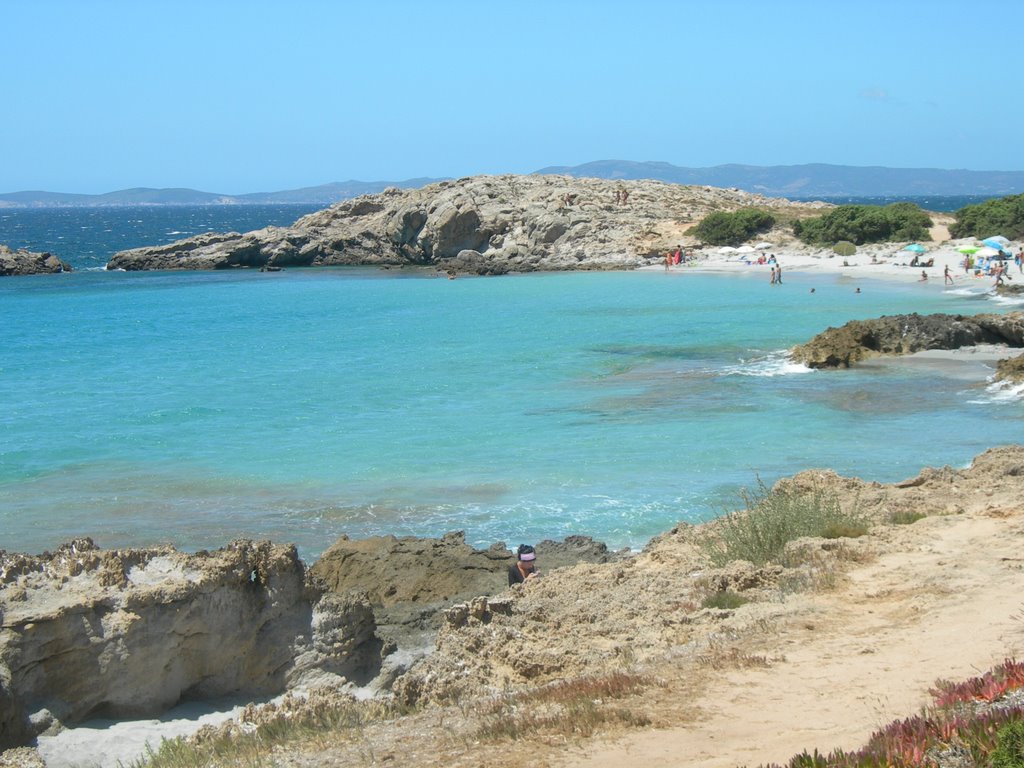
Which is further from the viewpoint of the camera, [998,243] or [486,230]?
[486,230]

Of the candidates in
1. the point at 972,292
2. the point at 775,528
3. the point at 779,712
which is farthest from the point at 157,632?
the point at 972,292

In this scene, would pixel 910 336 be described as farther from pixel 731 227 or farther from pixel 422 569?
pixel 731 227

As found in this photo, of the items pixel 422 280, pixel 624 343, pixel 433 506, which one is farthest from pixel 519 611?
pixel 422 280

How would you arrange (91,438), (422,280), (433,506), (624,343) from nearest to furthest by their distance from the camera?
(433,506)
(91,438)
(624,343)
(422,280)

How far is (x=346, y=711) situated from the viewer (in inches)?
275

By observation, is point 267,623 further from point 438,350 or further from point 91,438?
point 438,350

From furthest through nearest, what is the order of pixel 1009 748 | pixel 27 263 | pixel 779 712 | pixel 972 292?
pixel 27 263 → pixel 972 292 → pixel 779 712 → pixel 1009 748

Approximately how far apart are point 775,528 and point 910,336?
19.4 m

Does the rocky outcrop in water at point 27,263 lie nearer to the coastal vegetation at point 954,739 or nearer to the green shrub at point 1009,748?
the coastal vegetation at point 954,739

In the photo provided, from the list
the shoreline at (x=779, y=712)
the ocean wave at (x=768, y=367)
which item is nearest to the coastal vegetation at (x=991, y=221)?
the ocean wave at (x=768, y=367)

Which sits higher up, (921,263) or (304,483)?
(921,263)

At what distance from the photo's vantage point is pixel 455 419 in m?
22.5

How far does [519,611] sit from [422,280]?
49.3 metres

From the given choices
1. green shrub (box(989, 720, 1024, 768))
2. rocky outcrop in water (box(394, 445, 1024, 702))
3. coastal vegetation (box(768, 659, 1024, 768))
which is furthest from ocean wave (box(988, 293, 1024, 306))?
green shrub (box(989, 720, 1024, 768))
